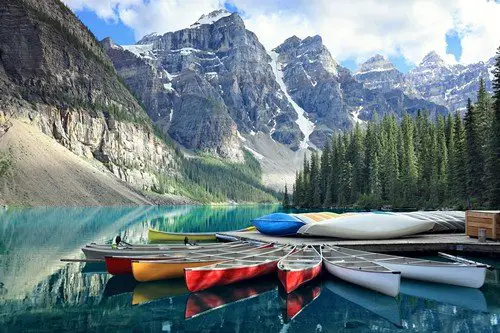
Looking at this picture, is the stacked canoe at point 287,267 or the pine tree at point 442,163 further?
the pine tree at point 442,163

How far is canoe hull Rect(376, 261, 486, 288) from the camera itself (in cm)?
2089

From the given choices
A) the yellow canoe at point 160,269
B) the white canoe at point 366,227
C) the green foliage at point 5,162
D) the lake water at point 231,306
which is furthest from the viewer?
the green foliage at point 5,162

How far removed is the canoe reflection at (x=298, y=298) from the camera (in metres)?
17.5

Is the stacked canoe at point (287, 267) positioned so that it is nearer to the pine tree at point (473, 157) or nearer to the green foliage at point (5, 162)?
the pine tree at point (473, 157)

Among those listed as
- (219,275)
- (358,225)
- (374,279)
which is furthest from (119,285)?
(358,225)

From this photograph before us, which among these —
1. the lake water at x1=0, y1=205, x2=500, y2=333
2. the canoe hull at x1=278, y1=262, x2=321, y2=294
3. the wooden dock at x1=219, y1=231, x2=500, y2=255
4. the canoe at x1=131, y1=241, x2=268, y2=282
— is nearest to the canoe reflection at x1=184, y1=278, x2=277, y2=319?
the lake water at x1=0, y1=205, x2=500, y2=333

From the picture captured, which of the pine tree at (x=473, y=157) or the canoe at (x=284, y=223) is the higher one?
the pine tree at (x=473, y=157)

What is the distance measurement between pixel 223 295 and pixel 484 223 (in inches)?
912

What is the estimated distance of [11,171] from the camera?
126938mm

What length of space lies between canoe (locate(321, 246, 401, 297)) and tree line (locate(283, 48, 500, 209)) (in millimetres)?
36638

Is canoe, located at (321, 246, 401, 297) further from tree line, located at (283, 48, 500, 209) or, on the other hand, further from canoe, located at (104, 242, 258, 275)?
tree line, located at (283, 48, 500, 209)

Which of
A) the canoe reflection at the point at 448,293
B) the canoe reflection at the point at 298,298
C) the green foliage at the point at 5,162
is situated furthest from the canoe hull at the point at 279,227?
the green foliage at the point at 5,162

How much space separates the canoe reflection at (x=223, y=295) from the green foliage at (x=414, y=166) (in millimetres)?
41775

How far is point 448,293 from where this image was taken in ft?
68.0
